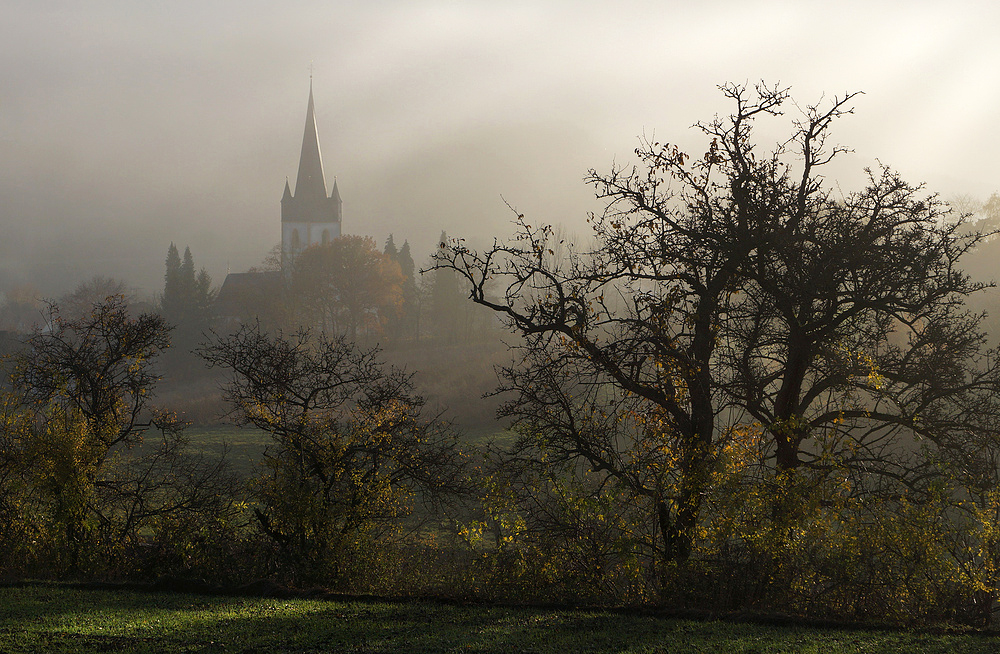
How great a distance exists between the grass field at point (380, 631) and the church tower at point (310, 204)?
11121cm

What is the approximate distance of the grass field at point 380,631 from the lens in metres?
7.82

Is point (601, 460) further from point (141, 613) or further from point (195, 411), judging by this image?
point (195, 411)

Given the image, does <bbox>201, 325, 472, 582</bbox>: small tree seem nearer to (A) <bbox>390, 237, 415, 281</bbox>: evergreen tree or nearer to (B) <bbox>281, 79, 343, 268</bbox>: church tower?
(A) <bbox>390, 237, 415, 281</bbox>: evergreen tree

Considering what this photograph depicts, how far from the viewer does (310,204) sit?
386 feet

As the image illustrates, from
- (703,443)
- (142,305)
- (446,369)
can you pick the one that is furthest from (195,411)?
(142,305)

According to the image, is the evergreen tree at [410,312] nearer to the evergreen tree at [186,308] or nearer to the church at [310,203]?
the evergreen tree at [186,308]

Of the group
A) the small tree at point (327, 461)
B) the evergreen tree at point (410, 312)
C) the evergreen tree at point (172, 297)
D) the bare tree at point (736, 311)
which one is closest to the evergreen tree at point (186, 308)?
the evergreen tree at point (172, 297)

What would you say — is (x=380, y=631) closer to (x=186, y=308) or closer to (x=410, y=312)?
(x=186, y=308)

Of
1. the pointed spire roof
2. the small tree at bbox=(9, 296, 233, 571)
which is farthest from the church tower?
the small tree at bbox=(9, 296, 233, 571)

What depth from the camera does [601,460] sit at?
11.9 metres

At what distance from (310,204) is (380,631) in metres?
115

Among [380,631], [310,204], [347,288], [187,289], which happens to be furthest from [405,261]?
[380,631]

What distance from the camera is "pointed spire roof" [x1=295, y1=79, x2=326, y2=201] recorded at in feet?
383

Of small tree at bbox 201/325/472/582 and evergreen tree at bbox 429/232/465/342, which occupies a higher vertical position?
evergreen tree at bbox 429/232/465/342
